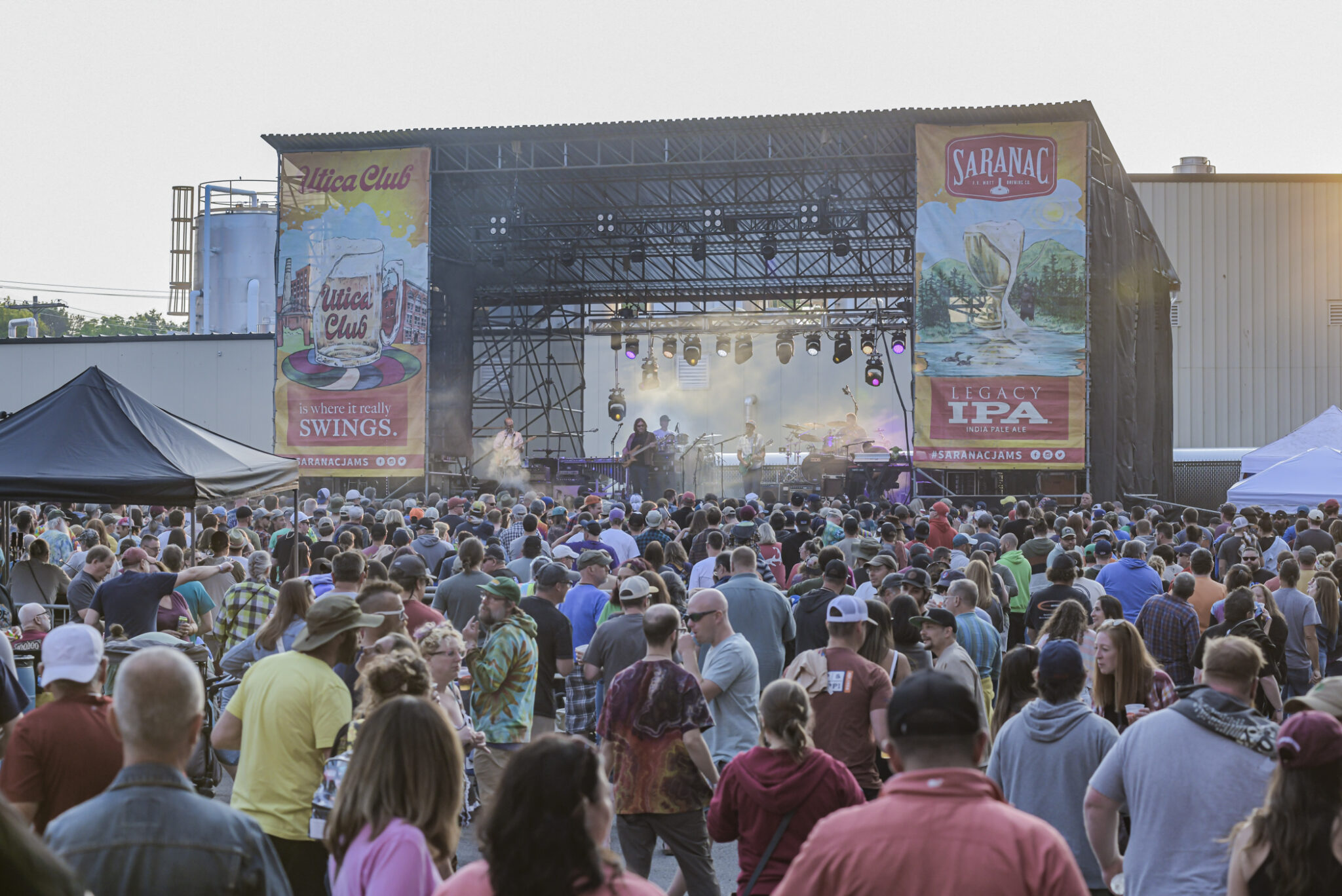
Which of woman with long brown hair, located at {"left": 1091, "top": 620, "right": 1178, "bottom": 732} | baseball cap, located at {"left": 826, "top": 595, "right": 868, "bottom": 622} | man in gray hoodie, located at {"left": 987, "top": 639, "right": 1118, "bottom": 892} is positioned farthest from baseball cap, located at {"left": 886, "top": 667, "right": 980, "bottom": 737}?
woman with long brown hair, located at {"left": 1091, "top": 620, "right": 1178, "bottom": 732}

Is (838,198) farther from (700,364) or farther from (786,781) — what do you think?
(786,781)

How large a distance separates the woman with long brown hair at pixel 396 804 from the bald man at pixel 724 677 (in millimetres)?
2520

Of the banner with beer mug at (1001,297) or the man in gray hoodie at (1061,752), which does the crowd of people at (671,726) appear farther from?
the banner with beer mug at (1001,297)

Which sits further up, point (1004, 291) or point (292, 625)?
point (1004, 291)

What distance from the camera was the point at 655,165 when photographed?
1958 centimetres

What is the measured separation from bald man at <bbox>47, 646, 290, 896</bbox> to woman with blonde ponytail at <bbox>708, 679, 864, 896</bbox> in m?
1.59

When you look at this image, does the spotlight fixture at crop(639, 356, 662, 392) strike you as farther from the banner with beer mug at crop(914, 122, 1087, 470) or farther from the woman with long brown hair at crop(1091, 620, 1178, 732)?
the woman with long brown hair at crop(1091, 620, 1178, 732)

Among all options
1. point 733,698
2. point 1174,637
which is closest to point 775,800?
point 733,698

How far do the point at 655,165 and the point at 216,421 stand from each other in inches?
546

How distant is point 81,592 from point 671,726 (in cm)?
498

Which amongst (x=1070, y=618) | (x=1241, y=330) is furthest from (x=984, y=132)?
(x=1241, y=330)

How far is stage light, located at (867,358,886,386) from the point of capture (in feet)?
88.4

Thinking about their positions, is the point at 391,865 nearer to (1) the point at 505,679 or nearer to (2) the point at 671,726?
(2) the point at 671,726

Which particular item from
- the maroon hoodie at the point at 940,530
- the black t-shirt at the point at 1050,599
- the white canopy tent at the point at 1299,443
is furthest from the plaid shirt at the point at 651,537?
the white canopy tent at the point at 1299,443
